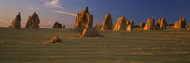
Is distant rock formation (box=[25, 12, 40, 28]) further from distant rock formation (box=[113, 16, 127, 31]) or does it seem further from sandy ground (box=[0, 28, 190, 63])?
sandy ground (box=[0, 28, 190, 63])

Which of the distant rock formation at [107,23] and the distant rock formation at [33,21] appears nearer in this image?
the distant rock formation at [107,23]

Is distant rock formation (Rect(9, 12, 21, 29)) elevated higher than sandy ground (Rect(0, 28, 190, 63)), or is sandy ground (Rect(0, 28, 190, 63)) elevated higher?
distant rock formation (Rect(9, 12, 21, 29))

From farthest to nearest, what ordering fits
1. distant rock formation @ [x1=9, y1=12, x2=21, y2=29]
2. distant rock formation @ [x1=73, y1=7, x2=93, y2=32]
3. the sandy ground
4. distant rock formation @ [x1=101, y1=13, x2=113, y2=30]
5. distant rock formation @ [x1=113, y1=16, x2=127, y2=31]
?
distant rock formation @ [x1=101, y1=13, x2=113, y2=30]
distant rock formation @ [x1=73, y1=7, x2=93, y2=32]
distant rock formation @ [x1=113, y1=16, x2=127, y2=31]
distant rock formation @ [x1=9, y1=12, x2=21, y2=29]
the sandy ground

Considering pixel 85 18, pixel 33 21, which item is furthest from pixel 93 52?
pixel 33 21

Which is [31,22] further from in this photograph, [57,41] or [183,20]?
[183,20]

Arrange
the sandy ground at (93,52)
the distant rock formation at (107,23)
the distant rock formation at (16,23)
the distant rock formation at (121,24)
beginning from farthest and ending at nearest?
the distant rock formation at (107,23) → the distant rock formation at (121,24) → the distant rock formation at (16,23) → the sandy ground at (93,52)

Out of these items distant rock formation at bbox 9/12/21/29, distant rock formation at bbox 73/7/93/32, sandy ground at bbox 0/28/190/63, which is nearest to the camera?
sandy ground at bbox 0/28/190/63

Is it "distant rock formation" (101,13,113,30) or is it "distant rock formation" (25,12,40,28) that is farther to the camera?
"distant rock formation" (25,12,40,28)

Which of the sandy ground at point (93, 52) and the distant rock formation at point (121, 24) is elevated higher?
the distant rock formation at point (121, 24)

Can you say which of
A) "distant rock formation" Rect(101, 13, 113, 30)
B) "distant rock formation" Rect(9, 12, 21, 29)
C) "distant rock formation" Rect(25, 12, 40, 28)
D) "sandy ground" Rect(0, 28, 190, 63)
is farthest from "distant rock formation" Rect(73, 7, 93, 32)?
"sandy ground" Rect(0, 28, 190, 63)

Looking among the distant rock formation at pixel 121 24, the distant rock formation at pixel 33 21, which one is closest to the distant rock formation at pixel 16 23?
the distant rock formation at pixel 33 21

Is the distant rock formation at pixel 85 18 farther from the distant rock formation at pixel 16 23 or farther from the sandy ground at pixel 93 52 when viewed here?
the sandy ground at pixel 93 52

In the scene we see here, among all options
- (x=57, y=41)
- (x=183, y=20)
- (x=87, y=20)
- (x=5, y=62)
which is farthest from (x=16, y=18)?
(x=183, y=20)

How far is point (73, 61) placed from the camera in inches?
93.4
